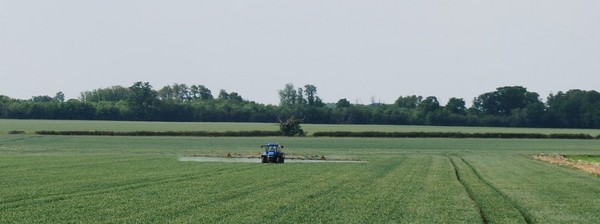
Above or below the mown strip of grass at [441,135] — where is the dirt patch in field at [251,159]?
below

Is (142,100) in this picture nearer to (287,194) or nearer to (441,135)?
(441,135)

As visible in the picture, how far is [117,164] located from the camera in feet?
160

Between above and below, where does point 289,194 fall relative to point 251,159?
below

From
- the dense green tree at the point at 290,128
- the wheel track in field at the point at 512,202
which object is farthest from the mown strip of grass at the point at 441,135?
the wheel track in field at the point at 512,202

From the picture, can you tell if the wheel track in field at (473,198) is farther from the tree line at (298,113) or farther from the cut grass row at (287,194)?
the tree line at (298,113)

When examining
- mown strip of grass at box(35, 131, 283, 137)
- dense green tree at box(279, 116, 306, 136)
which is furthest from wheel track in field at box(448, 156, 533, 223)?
dense green tree at box(279, 116, 306, 136)

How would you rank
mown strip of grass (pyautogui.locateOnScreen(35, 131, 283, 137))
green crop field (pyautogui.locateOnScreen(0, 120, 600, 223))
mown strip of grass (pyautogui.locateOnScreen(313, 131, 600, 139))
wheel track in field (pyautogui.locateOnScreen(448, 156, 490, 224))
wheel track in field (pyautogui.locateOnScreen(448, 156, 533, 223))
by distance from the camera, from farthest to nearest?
mown strip of grass (pyautogui.locateOnScreen(313, 131, 600, 139))
mown strip of grass (pyautogui.locateOnScreen(35, 131, 283, 137))
wheel track in field (pyautogui.locateOnScreen(448, 156, 533, 223))
wheel track in field (pyautogui.locateOnScreen(448, 156, 490, 224))
green crop field (pyautogui.locateOnScreen(0, 120, 600, 223))

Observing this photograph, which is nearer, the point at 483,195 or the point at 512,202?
the point at 512,202

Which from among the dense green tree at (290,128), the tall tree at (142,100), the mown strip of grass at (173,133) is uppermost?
the tall tree at (142,100)

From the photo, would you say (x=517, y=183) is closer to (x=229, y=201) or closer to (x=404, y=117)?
(x=229, y=201)

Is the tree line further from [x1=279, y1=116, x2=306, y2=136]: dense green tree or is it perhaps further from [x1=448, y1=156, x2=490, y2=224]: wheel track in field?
[x1=448, y1=156, x2=490, y2=224]: wheel track in field

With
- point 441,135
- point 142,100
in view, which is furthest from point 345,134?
point 142,100

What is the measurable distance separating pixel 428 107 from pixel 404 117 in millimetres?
10644

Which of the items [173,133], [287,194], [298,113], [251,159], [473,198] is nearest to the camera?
[287,194]
